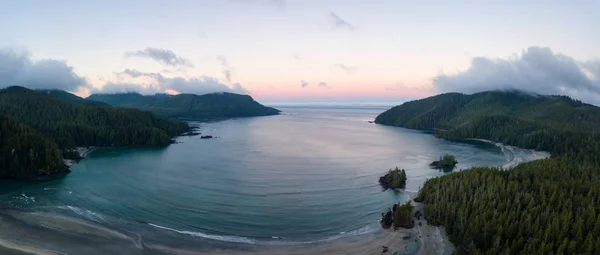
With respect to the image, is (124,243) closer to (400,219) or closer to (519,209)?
(400,219)

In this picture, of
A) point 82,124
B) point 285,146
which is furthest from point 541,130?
point 82,124

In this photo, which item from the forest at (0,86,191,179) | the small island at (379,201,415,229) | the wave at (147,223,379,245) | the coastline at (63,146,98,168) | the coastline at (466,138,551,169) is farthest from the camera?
the coastline at (466,138,551,169)

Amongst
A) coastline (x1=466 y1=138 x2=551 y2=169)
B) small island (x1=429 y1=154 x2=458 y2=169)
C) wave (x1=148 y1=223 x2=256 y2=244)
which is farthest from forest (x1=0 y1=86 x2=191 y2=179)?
coastline (x1=466 y1=138 x2=551 y2=169)

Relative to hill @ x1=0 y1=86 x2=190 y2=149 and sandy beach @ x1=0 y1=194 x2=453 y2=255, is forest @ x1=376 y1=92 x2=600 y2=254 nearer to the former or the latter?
sandy beach @ x1=0 y1=194 x2=453 y2=255

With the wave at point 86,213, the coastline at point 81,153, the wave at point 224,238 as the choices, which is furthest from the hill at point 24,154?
the wave at point 224,238

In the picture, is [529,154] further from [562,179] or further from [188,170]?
[188,170]

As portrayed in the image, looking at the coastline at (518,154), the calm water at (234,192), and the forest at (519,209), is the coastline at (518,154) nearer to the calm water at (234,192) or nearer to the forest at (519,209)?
the calm water at (234,192)

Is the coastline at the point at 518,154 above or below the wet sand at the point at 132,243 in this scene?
above
